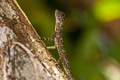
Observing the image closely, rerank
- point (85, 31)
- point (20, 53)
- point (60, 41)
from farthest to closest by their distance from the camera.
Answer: point (85, 31) → point (60, 41) → point (20, 53)

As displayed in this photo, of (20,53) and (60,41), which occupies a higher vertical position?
(20,53)

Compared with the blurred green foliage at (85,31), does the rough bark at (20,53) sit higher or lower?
higher

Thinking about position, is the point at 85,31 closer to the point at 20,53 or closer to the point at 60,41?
the point at 60,41

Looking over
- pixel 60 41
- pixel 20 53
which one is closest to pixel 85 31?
pixel 60 41

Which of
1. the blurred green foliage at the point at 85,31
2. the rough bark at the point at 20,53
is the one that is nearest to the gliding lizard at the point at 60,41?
the rough bark at the point at 20,53

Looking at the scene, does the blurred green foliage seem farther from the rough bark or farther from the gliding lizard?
the rough bark

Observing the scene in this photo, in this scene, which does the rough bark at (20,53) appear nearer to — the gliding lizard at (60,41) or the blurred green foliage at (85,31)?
the gliding lizard at (60,41)

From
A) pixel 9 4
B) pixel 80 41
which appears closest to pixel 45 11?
pixel 80 41
